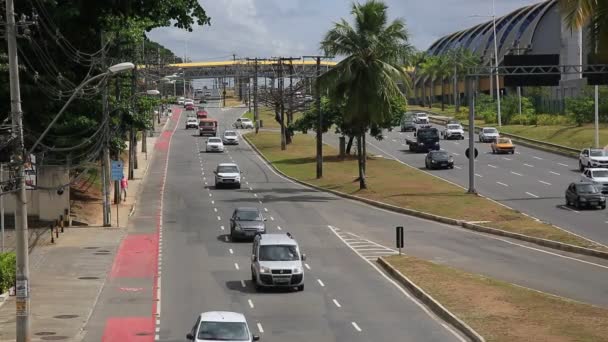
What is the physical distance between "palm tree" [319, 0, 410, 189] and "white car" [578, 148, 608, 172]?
1508 cm

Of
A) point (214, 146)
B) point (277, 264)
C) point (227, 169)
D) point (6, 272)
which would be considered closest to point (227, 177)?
point (227, 169)

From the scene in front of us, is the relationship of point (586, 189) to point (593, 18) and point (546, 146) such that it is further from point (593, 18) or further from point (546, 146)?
point (546, 146)

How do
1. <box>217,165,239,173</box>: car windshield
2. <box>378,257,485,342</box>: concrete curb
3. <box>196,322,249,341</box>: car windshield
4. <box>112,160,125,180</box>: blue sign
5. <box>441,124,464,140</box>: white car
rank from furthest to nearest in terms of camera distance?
<box>441,124,464,140</box>: white car → <box>217,165,239,173</box>: car windshield → <box>112,160,125,180</box>: blue sign → <box>378,257,485,342</box>: concrete curb → <box>196,322,249,341</box>: car windshield

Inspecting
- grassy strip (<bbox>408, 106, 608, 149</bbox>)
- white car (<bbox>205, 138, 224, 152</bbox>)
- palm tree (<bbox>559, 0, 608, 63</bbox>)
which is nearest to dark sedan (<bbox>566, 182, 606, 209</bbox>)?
grassy strip (<bbox>408, 106, 608, 149</bbox>)

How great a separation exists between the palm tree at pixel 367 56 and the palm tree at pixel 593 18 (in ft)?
147

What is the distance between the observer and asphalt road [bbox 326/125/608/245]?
5271 cm

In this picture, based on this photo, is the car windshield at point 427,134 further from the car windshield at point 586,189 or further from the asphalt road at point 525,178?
the car windshield at point 586,189

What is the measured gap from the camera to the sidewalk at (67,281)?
30.2m

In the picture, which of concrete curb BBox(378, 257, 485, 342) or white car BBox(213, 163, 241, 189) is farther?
white car BBox(213, 163, 241, 189)

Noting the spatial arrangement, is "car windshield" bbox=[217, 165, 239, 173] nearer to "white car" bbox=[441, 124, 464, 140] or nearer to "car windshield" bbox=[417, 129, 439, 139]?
"car windshield" bbox=[417, 129, 439, 139]

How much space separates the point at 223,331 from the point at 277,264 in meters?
11.4

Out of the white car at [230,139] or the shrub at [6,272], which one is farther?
the white car at [230,139]

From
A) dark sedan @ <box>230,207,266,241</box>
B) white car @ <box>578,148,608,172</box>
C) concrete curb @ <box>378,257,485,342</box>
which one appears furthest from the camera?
white car @ <box>578,148,608,172</box>

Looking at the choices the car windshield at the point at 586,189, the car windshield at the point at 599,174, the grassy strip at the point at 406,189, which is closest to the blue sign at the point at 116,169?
the grassy strip at the point at 406,189
